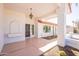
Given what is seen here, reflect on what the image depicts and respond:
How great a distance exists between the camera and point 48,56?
1881 millimetres

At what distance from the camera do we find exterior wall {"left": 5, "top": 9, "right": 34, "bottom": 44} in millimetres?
1838

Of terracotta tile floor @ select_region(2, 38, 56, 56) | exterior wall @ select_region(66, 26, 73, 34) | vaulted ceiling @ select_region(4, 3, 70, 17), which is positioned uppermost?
vaulted ceiling @ select_region(4, 3, 70, 17)

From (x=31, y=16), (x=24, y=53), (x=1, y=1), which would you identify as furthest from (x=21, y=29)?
(x=1, y=1)

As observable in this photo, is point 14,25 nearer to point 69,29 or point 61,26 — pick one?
point 61,26

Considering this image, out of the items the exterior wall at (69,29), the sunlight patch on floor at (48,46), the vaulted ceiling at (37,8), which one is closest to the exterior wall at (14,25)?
the vaulted ceiling at (37,8)

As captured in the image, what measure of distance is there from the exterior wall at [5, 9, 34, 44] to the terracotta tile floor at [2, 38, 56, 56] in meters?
0.09

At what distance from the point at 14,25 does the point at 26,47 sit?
462 millimetres

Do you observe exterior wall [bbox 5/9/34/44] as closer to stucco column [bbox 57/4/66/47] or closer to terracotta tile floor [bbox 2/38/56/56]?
terracotta tile floor [bbox 2/38/56/56]

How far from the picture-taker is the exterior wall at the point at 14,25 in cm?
184

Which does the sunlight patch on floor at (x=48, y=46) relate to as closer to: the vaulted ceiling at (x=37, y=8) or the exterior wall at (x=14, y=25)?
the exterior wall at (x=14, y=25)

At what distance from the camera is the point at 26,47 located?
1.89 meters

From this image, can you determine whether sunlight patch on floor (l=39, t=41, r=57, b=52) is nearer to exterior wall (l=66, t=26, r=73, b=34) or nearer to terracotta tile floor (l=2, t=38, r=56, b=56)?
terracotta tile floor (l=2, t=38, r=56, b=56)

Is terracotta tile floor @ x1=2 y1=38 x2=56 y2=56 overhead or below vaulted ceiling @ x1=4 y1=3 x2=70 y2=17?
below

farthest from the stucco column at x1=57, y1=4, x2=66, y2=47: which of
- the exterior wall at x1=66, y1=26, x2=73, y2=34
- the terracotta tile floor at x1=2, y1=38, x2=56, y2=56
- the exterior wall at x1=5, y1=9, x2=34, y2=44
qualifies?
the exterior wall at x1=5, y1=9, x2=34, y2=44
